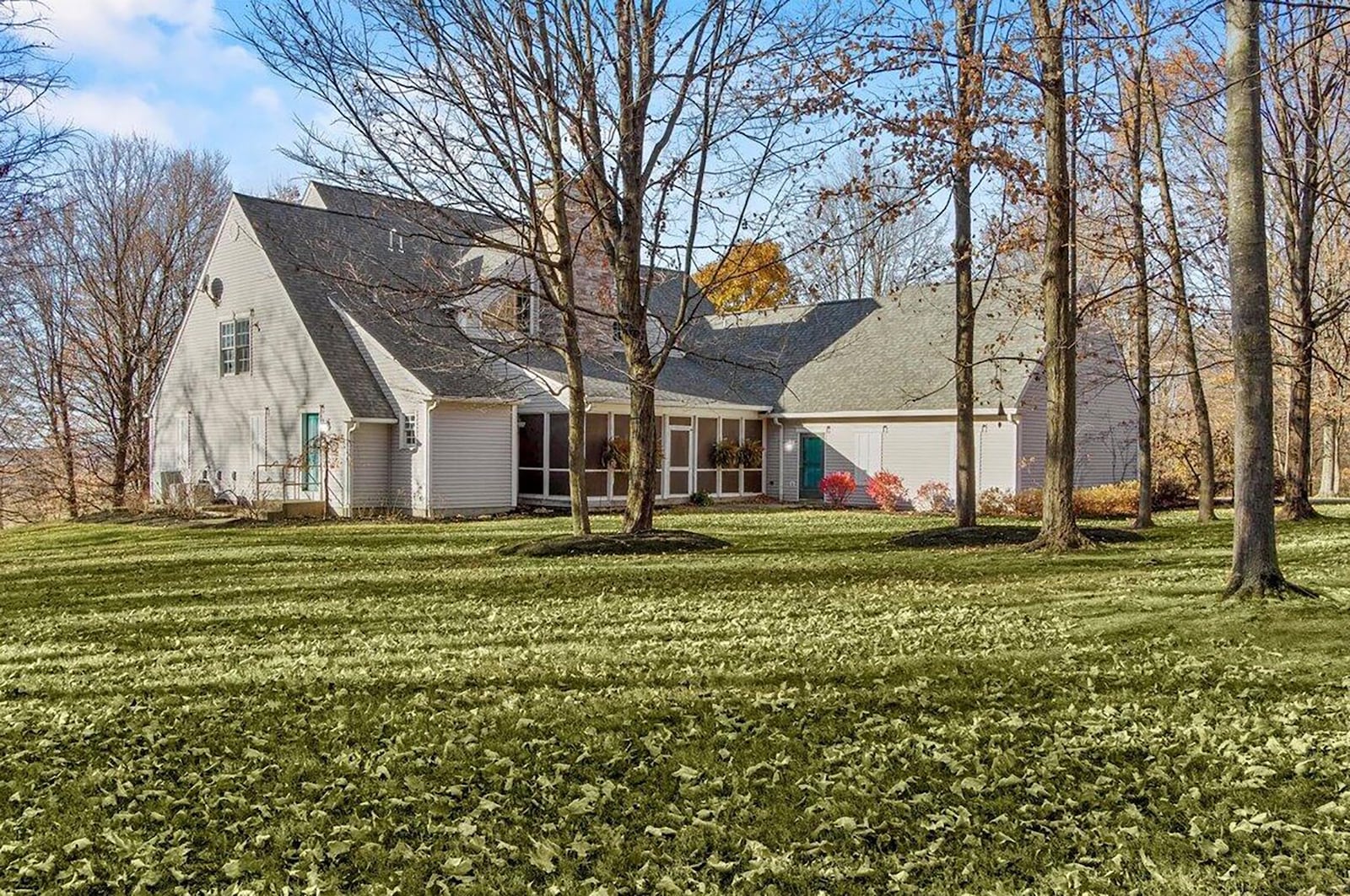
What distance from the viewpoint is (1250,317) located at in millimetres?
8328

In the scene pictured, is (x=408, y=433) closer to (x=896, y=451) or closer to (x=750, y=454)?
(x=750, y=454)

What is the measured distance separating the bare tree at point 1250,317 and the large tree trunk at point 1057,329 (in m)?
4.21

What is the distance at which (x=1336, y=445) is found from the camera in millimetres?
35000

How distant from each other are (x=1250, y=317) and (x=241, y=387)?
21861 millimetres

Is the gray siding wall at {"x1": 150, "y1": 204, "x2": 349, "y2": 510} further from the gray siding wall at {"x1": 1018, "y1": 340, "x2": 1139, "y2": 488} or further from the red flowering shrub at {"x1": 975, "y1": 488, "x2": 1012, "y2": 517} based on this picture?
the gray siding wall at {"x1": 1018, "y1": 340, "x2": 1139, "y2": 488}

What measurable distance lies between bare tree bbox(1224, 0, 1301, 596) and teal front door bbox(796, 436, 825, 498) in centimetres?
1838

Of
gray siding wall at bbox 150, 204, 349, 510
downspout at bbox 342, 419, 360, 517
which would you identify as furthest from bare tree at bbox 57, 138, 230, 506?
downspout at bbox 342, 419, 360, 517

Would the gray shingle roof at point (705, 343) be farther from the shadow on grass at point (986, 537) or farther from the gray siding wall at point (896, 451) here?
the shadow on grass at point (986, 537)

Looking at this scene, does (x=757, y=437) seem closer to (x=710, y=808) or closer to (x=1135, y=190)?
(x=1135, y=190)

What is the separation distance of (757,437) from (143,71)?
18175mm

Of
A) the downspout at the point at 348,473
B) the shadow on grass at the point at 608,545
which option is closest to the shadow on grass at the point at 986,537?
the shadow on grass at the point at 608,545

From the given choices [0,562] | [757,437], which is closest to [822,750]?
[0,562]

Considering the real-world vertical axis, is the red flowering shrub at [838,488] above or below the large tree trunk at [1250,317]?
below

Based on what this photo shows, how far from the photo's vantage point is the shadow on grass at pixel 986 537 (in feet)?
46.8
